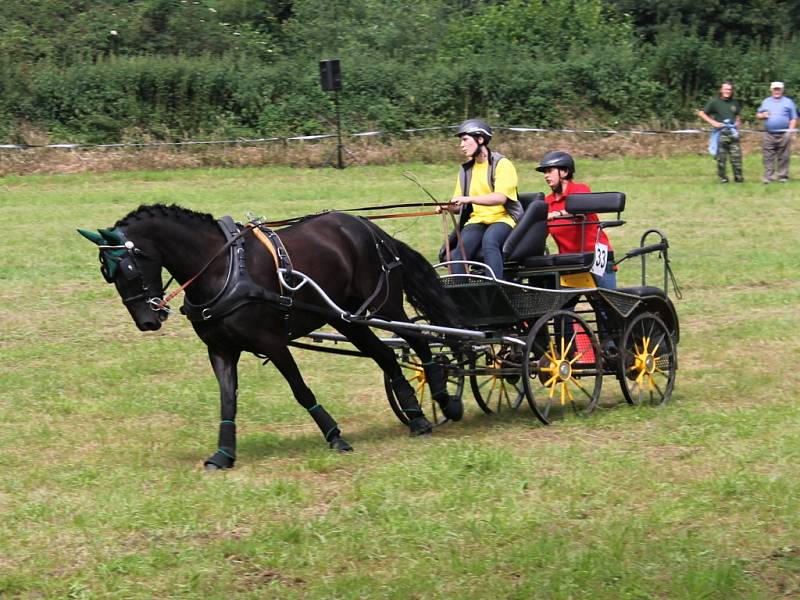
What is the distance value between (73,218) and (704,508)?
15401mm

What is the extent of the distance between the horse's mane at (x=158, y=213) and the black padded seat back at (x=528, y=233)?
2292 mm

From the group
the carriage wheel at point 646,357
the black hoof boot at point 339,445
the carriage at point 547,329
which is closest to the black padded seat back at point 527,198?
the carriage at point 547,329

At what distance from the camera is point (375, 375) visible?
1185 cm

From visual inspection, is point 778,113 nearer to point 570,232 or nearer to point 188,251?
point 570,232

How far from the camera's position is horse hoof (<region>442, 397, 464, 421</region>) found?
30.9ft

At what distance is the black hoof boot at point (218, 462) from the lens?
26.6ft

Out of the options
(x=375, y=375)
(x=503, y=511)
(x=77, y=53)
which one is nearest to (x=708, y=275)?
(x=375, y=375)

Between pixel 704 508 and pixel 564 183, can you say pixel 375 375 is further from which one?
pixel 704 508

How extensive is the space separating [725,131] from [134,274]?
1765 centimetres

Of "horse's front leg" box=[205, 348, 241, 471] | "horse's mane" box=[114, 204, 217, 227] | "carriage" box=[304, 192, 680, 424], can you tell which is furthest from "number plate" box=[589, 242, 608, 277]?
"horse's mane" box=[114, 204, 217, 227]

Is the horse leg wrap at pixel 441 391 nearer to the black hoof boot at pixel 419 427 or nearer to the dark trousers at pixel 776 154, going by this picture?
the black hoof boot at pixel 419 427

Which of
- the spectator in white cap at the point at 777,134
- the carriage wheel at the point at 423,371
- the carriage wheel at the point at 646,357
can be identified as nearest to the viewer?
the carriage wheel at the point at 423,371

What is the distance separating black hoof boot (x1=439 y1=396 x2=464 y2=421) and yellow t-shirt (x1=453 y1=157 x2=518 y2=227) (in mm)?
1336

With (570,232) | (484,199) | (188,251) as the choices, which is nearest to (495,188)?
(484,199)
